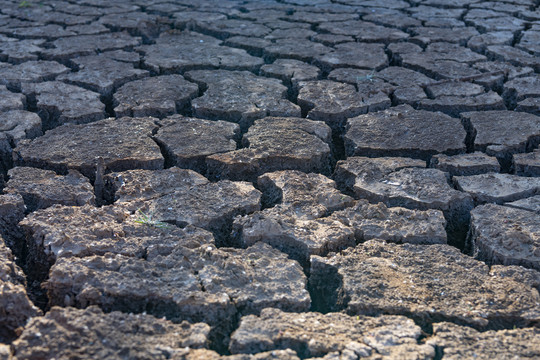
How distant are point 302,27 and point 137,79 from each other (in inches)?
63.0

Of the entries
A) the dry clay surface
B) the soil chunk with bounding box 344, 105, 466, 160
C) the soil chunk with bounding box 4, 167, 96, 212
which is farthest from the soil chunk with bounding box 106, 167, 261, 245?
the soil chunk with bounding box 344, 105, 466, 160

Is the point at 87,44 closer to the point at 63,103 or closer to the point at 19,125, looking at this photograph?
the point at 63,103

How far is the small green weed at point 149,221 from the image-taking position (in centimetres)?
213

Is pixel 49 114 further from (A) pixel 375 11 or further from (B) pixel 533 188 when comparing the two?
(A) pixel 375 11

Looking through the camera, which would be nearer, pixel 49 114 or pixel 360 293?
pixel 360 293

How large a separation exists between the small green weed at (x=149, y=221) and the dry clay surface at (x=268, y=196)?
20mm

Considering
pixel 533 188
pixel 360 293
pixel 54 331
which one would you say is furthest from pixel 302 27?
pixel 54 331

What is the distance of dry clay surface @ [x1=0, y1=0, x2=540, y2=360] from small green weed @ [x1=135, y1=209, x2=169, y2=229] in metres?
0.02

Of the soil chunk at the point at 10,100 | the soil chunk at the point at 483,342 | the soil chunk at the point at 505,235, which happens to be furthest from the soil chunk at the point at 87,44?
the soil chunk at the point at 483,342

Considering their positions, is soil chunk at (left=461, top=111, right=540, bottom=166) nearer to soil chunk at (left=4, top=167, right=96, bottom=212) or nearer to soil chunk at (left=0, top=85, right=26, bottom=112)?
soil chunk at (left=4, top=167, right=96, bottom=212)

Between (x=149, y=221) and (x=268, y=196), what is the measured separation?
520 millimetres

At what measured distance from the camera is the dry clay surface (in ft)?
5.54

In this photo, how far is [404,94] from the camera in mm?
3396

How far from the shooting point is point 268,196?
2451 mm
